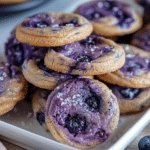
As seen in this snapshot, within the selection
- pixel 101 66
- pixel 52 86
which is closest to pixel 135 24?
pixel 101 66

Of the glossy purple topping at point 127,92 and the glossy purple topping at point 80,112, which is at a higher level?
the glossy purple topping at point 80,112

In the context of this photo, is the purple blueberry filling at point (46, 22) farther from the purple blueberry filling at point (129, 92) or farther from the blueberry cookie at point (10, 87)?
the purple blueberry filling at point (129, 92)

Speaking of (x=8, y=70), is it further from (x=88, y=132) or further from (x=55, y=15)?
(x=88, y=132)

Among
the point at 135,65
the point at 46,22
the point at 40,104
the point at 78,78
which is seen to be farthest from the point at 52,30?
the point at 135,65

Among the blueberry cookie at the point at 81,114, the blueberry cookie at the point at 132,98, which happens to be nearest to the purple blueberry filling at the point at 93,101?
the blueberry cookie at the point at 81,114

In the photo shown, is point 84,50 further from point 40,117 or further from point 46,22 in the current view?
point 40,117

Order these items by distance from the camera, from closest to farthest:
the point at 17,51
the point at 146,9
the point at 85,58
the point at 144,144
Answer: the point at 144,144
the point at 85,58
the point at 17,51
the point at 146,9

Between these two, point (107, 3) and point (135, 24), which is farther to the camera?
point (107, 3)
